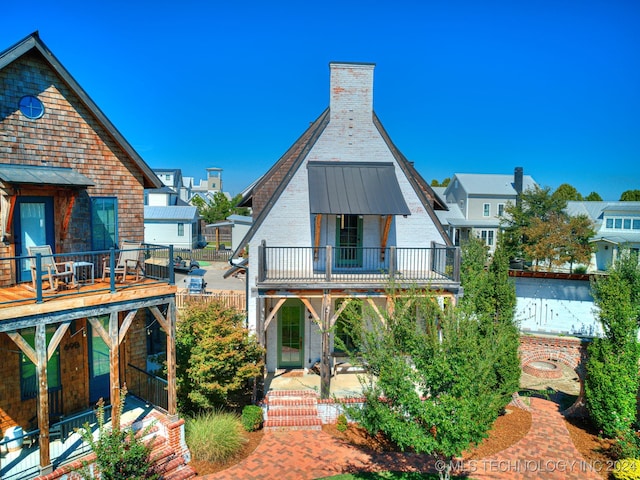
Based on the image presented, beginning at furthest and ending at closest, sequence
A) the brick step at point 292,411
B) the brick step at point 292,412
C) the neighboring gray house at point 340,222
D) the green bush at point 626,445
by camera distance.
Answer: the neighboring gray house at point 340,222 < the brick step at point 292,412 < the brick step at point 292,411 < the green bush at point 626,445

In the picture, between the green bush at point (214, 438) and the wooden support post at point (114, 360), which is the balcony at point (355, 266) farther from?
the wooden support post at point (114, 360)

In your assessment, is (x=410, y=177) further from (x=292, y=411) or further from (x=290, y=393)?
(x=292, y=411)

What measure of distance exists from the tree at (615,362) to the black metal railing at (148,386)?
1294 centimetres

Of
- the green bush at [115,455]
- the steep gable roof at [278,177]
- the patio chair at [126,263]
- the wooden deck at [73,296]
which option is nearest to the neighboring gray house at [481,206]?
the steep gable roof at [278,177]

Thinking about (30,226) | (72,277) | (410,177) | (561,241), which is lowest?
(72,277)

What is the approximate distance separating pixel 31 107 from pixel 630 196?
9417cm

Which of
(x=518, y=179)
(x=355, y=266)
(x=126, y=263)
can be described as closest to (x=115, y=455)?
(x=126, y=263)

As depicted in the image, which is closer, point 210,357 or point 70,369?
point 70,369

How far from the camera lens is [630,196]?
3147 inches

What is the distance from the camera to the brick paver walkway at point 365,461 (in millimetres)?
11031

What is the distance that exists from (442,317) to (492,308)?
8.59 m

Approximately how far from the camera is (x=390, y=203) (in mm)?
15367

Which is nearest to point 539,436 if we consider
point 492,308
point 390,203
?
point 492,308

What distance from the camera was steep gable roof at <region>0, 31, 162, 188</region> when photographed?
34.0ft
